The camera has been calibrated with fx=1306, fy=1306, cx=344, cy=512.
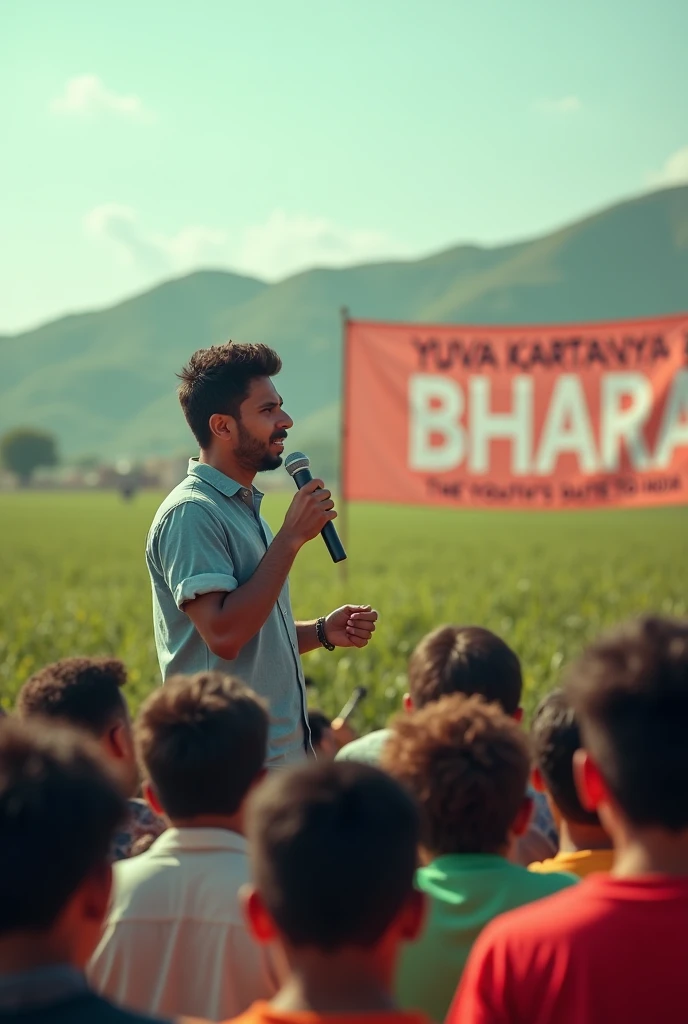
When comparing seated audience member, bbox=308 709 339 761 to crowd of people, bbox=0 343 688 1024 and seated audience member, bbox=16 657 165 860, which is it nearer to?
crowd of people, bbox=0 343 688 1024

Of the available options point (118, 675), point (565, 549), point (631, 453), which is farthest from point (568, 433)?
point (565, 549)

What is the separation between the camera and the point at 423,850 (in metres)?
2.64

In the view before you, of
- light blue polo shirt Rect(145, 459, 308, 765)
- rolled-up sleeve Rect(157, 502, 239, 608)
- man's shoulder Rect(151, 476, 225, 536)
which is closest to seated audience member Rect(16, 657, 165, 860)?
light blue polo shirt Rect(145, 459, 308, 765)

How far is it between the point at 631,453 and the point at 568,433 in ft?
1.92

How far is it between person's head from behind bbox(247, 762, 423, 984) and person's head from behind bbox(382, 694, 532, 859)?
0.70 meters

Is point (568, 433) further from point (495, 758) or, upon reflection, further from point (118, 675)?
point (495, 758)

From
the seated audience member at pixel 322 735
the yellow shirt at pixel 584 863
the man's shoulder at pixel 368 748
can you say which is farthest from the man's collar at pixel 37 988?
the seated audience member at pixel 322 735

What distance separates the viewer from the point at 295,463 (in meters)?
4.46

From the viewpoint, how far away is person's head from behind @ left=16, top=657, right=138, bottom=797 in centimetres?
382

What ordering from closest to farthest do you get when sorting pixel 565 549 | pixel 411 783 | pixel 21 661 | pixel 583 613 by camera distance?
pixel 411 783 < pixel 21 661 < pixel 583 613 < pixel 565 549

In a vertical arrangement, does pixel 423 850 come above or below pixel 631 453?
below

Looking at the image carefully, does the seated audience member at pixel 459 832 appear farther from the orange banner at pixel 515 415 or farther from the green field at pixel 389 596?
the orange banner at pixel 515 415

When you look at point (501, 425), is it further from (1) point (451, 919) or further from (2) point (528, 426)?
(1) point (451, 919)

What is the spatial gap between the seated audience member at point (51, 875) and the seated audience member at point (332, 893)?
217 mm
